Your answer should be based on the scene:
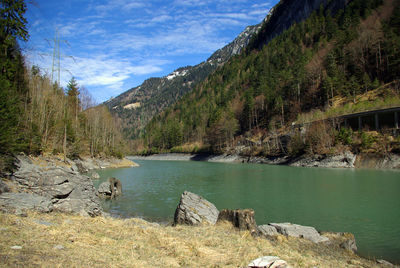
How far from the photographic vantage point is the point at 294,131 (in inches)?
2276

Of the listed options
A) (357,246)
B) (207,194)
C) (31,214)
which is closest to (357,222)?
(357,246)

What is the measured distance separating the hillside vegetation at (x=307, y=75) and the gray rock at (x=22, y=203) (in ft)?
208

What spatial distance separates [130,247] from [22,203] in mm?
5209

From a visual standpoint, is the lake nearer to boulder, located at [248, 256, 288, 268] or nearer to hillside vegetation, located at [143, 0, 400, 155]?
boulder, located at [248, 256, 288, 268]

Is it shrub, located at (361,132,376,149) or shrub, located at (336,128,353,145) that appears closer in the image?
shrub, located at (361,132,376,149)

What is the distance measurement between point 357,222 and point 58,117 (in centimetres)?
3818

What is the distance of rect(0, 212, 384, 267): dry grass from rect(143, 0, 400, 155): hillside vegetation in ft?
197

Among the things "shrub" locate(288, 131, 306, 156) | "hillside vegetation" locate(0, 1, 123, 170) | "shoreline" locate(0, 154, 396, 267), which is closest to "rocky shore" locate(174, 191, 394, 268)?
"shoreline" locate(0, 154, 396, 267)

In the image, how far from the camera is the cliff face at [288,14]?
113906 mm

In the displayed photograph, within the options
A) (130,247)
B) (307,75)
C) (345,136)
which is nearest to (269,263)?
(130,247)

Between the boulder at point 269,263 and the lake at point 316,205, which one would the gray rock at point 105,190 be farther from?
the boulder at point 269,263

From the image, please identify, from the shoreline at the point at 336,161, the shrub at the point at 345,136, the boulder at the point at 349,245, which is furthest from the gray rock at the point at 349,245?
the shrub at the point at 345,136

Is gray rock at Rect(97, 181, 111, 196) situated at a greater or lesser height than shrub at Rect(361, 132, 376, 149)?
lesser

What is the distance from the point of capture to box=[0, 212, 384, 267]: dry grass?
5102mm
